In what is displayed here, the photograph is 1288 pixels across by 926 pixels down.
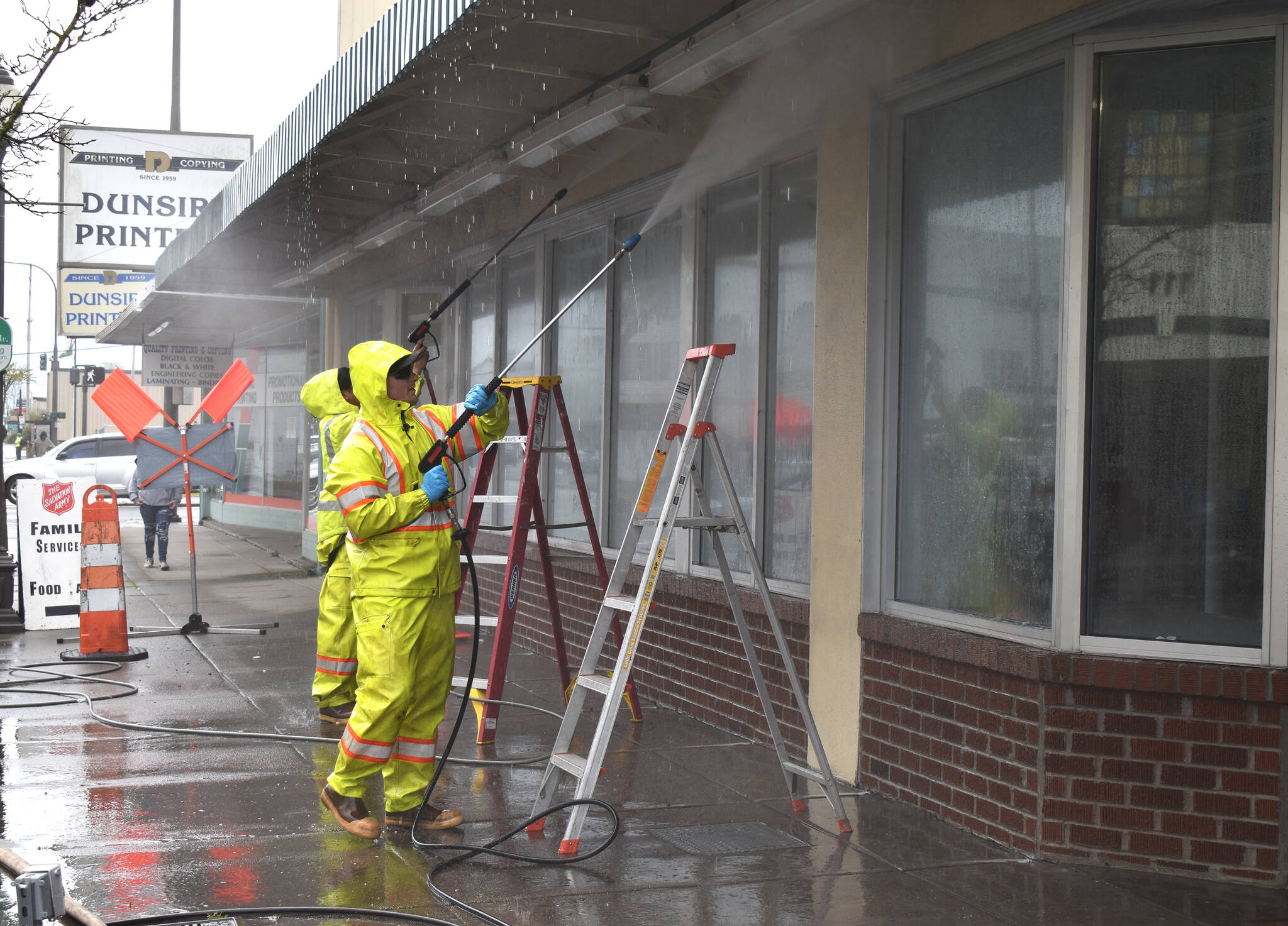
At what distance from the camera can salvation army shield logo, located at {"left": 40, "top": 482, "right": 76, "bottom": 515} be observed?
10812 millimetres

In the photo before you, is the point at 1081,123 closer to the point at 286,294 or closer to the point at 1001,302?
the point at 1001,302

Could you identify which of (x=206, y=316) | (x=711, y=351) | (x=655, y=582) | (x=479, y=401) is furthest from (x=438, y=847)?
(x=206, y=316)

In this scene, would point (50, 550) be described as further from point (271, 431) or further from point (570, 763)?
point (271, 431)

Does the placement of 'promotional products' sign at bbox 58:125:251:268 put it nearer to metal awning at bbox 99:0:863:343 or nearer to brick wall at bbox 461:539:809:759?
metal awning at bbox 99:0:863:343

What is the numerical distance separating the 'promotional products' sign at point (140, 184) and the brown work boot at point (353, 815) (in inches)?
909

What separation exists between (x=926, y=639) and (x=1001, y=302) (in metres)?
1.42

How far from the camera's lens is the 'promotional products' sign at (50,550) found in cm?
1080

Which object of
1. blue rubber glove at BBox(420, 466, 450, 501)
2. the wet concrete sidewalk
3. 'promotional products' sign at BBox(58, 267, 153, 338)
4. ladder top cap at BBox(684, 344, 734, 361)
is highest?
'promotional products' sign at BBox(58, 267, 153, 338)

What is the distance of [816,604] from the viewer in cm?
637

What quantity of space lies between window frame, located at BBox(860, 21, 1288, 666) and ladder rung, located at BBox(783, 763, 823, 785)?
0.87 m

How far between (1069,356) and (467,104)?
409 centimetres

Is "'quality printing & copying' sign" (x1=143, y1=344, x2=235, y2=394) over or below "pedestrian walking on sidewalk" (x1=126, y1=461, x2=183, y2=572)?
over

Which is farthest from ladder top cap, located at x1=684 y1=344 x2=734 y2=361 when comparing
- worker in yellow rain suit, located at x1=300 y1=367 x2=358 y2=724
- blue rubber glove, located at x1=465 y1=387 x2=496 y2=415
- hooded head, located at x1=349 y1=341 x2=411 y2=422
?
worker in yellow rain suit, located at x1=300 y1=367 x2=358 y2=724

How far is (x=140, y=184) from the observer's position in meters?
26.7
